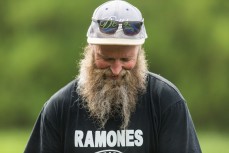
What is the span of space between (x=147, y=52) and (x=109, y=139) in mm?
16985

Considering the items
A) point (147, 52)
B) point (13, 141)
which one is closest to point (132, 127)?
point (13, 141)

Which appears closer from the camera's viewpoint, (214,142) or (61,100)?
(61,100)

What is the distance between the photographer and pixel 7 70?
25.9m

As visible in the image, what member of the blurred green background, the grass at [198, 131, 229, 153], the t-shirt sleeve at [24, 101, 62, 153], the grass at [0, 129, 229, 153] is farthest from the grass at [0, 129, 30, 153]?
the t-shirt sleeve at [24, 101, 62, 153]

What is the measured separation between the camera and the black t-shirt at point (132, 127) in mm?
7594

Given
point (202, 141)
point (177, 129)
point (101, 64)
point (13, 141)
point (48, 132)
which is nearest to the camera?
point (177, 129)

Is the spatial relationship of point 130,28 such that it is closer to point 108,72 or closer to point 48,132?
point 108,72

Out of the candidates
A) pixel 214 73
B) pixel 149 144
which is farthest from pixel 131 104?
pixel 214 73

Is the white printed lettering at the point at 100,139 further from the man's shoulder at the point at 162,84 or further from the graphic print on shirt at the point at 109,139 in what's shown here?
the man's shoulder at the point at 162,84

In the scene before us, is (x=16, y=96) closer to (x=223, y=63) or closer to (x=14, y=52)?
(x=14, y=52)

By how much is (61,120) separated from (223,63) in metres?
18.0

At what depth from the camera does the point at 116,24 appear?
304 inches

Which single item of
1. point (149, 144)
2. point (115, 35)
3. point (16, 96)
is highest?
point (115, 35)

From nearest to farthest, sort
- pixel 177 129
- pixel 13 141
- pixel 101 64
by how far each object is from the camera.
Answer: pixel 177 129 → pixel 101 64 → pixel 13 141
